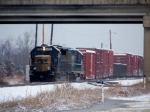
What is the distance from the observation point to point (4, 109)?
60.3 feet

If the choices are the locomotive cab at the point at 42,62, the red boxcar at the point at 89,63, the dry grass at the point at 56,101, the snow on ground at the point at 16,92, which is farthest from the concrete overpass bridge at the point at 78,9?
the dry grass at the point at 56,101

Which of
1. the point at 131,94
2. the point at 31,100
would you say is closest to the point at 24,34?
the point at 131,94

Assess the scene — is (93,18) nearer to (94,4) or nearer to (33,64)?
(94,4)

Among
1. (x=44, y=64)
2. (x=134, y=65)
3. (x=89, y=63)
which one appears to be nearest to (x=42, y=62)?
(x=44, y=64)

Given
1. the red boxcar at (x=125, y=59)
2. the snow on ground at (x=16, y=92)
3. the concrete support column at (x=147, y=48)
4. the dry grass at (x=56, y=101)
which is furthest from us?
the red boxcar at (x=125, y=59)

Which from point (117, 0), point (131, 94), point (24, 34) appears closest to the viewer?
point (131, 94)

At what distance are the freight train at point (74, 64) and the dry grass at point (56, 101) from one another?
1753 cm

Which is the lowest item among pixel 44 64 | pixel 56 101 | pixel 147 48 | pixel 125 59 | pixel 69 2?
pixel 56 101

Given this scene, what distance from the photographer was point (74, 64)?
4475 centimetres

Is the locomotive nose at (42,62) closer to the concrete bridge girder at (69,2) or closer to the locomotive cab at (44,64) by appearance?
the locomotive cab at (44,64)

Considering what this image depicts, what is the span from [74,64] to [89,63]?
5.03 metres

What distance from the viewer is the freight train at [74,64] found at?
138 ft

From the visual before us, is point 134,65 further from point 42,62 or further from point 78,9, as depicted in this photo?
point 78,9

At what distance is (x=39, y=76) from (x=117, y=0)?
1189cm
